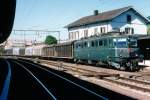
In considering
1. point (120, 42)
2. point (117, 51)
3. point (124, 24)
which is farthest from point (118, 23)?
point (117, 51)

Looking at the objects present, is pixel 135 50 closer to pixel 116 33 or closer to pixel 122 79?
pixel 116 33

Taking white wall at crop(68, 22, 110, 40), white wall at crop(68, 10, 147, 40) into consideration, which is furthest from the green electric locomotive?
white wall at crop(68, 22, 110, 40)

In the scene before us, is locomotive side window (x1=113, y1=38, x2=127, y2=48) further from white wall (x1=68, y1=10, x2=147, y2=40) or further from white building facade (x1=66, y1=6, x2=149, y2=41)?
white wall (x1=68, y1=10, x2=147, y2=40)

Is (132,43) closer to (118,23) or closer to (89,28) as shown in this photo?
(118,23)

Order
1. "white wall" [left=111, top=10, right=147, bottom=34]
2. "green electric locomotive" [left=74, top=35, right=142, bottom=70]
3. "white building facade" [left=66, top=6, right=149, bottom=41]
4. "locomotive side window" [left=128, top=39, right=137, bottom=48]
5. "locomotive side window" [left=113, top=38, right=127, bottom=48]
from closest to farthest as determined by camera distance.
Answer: "green electric locomotive" [left=74, top=35, right=142, bottom=70]
"locomotive side window" [left=128, top=39, right=137, bottom=48]
"locomotive side window" [left=113, top=38, right=127, bottom=48]
"white building facade" [left=66, top=6, right=149, bottom=41]
"white wall" [left=111, top=10, right=147, bottom=34]

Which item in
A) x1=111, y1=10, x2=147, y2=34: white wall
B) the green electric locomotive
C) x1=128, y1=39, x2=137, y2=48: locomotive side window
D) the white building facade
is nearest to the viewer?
the green electric locomotive

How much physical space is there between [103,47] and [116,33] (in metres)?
1.79

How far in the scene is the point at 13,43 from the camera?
14625cm

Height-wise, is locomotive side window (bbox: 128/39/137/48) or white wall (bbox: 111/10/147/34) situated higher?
white wall (bbox: 111/10/147/34)

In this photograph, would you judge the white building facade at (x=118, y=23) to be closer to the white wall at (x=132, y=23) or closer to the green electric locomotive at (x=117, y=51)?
the white wall at (x=132, y=23)

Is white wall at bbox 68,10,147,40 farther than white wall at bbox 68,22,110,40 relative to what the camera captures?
No

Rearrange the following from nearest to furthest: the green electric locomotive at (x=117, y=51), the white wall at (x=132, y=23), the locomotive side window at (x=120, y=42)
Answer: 1. the green electric locomotive at (x=117, y=51)
2. the locomotive side window at (x=120, y=42)
3. the white wall at (x=132, y=23)

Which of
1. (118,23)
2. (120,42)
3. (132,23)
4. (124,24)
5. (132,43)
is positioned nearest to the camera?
(132,43)

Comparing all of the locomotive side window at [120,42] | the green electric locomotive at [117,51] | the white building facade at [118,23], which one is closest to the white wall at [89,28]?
the white building facade at [118,23]
